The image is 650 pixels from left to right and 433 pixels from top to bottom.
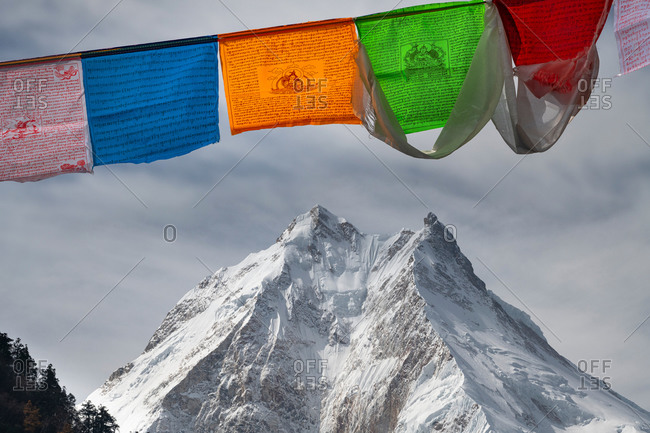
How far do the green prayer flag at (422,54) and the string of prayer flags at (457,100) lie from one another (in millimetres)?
48

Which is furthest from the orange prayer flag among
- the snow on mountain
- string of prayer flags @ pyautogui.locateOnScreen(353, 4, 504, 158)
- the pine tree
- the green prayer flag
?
the snow on mountain

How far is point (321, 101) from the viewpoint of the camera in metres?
14.6

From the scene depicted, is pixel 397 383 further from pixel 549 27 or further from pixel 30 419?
pixel 549 27

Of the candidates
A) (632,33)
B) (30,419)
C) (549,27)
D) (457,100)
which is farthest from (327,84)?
(30,419)

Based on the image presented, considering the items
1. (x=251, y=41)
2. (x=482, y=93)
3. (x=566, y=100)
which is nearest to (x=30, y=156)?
(x=251, y=41)

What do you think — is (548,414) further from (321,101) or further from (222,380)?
(321,101)

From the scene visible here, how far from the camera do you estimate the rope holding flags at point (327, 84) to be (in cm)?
1398

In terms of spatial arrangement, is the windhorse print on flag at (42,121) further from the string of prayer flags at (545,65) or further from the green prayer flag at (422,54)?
the string of prayer flags at (545,65)

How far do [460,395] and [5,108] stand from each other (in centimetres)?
13830

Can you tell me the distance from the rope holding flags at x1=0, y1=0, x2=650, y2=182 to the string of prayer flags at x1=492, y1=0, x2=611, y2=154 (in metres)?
0.02

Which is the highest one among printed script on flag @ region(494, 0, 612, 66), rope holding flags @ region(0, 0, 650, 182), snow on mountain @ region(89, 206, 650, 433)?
snow on mountain @ region(89, 206, 650, 433)

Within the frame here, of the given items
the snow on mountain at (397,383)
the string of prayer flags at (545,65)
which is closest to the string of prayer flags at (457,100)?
the string of prayer flags at (545,65)

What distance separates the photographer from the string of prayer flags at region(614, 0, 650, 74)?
13109 millimetres

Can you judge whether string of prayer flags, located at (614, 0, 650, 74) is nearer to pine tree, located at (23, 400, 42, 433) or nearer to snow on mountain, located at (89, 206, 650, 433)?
pine tree, located at (23, 400, 42, 433)
